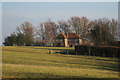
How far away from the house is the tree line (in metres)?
2.85

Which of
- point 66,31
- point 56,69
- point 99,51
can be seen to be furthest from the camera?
point 66,31

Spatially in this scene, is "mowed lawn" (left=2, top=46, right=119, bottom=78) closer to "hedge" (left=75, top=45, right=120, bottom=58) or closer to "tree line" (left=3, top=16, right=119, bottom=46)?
"hedge" (left=75, top=45, right=120, bottom=58)

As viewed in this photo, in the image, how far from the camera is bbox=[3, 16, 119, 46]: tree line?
4712cm

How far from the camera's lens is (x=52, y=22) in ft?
245

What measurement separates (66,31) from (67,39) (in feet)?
28.7

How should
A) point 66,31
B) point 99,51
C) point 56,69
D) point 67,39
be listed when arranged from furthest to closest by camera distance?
1. point 67,39
2. point 66,31
3. point 99,51
4. point 56,69

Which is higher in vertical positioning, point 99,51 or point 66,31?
point 66,31

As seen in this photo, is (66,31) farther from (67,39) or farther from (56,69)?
(56,69)

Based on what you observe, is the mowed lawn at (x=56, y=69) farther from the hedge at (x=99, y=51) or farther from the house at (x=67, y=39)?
the house at (x=67, y=39)

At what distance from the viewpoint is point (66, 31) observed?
251 ft

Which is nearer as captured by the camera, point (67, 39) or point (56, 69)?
point (56, 69)

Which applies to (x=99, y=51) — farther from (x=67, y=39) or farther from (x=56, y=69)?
(x=67, y=39)

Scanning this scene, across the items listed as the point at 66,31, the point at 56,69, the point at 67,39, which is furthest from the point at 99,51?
Result: the point at 67,39

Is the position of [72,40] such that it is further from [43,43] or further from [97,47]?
[97,47]
